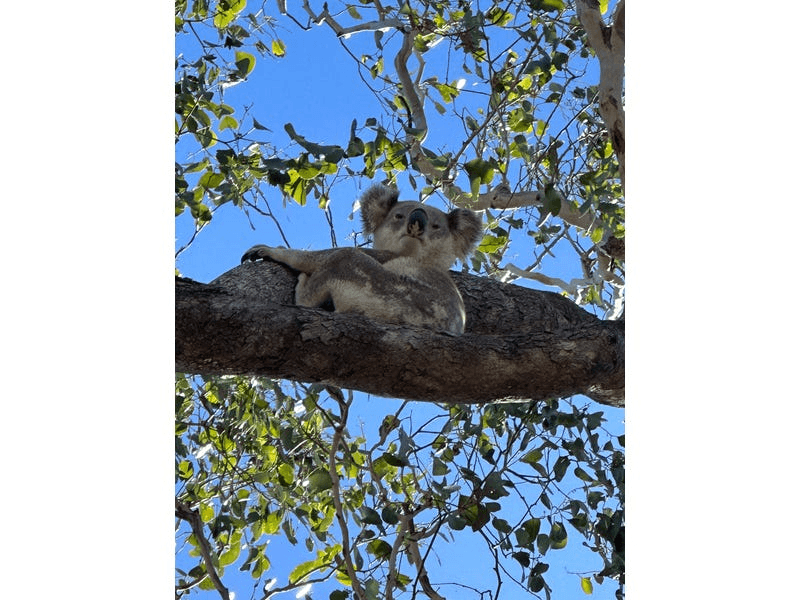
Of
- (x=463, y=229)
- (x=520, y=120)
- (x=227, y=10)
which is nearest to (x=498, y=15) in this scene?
(x=520, y=120)

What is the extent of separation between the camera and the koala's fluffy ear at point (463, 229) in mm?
3564

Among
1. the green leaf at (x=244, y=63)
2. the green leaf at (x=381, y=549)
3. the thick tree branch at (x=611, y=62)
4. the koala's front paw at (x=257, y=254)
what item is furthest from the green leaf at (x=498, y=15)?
the green leaf at (x=381, y=549)

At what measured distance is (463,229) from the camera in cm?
357

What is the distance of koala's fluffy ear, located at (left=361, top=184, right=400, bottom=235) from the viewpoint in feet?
11.8

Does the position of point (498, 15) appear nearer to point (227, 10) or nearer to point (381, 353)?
point (227, 10)

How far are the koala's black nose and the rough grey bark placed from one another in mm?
1080

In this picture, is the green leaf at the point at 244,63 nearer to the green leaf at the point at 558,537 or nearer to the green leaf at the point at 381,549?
the green leaf at the point at 381,549

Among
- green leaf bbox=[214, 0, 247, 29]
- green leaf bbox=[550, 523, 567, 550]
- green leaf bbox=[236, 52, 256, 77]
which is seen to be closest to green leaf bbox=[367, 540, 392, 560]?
green leaf bbox=[550, 523, 567, 550]

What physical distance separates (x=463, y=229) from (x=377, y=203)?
0.34 m
